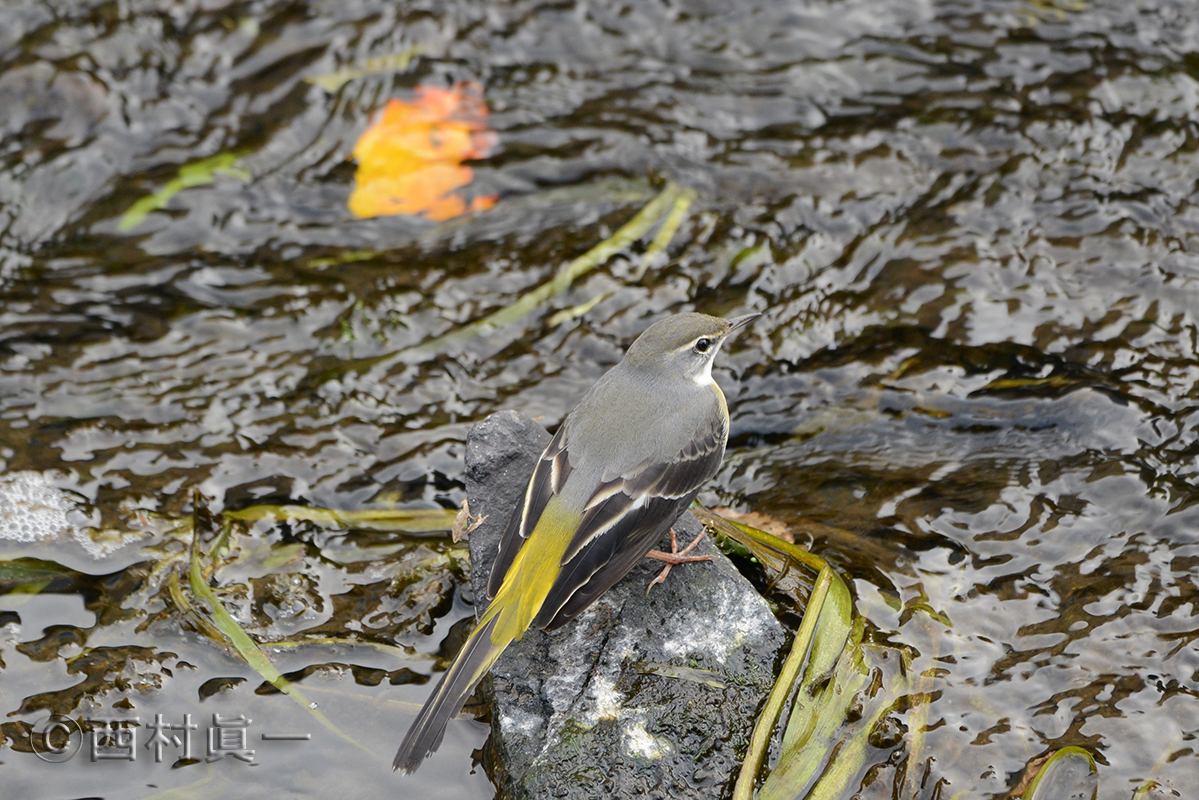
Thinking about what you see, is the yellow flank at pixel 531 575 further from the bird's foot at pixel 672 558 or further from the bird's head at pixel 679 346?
the bird's head at pixel 679 346

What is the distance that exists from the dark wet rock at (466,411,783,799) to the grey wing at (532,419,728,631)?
0.28m

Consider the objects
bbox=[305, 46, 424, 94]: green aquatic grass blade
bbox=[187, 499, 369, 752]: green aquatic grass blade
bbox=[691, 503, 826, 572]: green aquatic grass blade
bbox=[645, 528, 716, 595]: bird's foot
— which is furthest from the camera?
bbox=[305, 46, 424, 94]: green aquatic grass blade

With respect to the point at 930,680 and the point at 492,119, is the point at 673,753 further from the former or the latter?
the point at 492,119

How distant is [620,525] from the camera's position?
4.82m

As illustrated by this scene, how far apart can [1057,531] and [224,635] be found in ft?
13.5

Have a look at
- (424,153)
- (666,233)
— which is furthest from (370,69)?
(666,233)

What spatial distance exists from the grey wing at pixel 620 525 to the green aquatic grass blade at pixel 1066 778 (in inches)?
71.8

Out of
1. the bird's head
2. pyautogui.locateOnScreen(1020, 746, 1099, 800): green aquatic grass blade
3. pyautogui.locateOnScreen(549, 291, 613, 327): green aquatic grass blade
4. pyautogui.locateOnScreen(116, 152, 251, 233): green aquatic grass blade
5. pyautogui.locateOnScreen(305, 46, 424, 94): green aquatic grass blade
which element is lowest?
pyautogui.locateOnScreen(1020, 746, 1099, 800): green aquatic grass blade

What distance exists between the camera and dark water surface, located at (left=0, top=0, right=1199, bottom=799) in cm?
489

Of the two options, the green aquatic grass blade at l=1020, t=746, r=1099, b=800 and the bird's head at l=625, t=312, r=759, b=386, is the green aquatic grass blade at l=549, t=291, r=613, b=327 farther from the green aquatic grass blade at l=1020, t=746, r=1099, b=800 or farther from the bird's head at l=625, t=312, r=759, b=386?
the green aquatic grass blade at l=1020, t=746, r=1099, b=800

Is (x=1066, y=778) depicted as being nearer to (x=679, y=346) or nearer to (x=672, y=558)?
(x=672, y=558)

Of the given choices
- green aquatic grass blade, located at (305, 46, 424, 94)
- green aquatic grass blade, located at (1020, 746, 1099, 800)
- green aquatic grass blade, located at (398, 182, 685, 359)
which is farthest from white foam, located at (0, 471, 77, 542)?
green aquatic grass blade, located at (1020, 746, 1099, 800)

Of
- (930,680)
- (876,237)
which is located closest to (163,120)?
(876,237)

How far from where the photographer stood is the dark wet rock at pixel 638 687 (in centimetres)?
429
